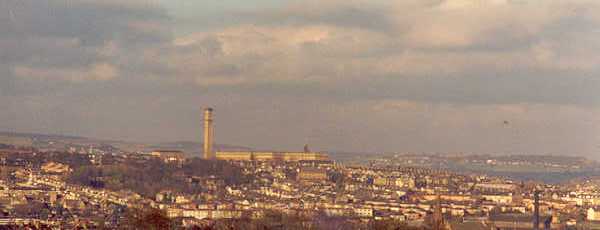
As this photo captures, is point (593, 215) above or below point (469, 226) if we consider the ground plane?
above

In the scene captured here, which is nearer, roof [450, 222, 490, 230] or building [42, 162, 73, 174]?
roof [450, 222, 490, 230]

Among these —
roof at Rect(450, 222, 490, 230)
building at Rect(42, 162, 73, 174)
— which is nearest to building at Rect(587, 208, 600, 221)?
roof at Rect(450, 222, 490, 230)

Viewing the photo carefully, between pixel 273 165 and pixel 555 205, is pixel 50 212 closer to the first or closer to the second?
pixel 555 205

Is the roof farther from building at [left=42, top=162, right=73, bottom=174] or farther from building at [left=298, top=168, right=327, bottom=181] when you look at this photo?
building at [left=42, top=162, right=73, bottom=174]

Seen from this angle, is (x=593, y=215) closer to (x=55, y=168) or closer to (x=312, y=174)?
(x=312, y=174)

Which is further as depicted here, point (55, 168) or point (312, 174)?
point (312, 174)

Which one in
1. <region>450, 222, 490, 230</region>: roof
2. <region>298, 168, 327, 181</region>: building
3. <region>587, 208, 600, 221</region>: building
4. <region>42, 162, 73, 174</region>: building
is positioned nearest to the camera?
<region>450, 222, 490, 230</region>: roof

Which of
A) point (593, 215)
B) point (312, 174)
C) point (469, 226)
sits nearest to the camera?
point (469, 226)

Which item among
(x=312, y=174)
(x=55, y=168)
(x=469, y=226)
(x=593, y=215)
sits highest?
(x=55, y=168)

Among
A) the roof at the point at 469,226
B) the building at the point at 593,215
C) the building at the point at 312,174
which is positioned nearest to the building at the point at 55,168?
the building at the point at 312,174

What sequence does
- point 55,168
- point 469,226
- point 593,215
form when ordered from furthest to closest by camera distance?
1. point 55,168
2. point 593,215
3. point 469,226

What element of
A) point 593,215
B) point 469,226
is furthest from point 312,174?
point 469,226

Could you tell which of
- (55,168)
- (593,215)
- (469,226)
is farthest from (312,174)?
(469,226)
